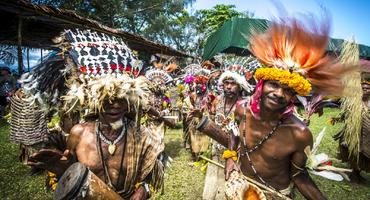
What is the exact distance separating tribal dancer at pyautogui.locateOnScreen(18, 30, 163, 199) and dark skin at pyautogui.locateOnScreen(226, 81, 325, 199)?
34.0 inches

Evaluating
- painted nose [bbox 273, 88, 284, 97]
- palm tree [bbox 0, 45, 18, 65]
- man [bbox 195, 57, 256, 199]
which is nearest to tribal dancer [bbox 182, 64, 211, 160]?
man [bbox 195, 57, 256, 199]

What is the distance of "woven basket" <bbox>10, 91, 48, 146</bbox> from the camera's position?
9.14 feet

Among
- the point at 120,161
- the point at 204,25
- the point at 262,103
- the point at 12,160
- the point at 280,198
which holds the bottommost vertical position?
the point at 12,160

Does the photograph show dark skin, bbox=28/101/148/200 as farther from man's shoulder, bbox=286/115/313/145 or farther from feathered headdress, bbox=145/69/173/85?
feathered headdress, bbox=145/69/173/85

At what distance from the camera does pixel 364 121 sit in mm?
5684

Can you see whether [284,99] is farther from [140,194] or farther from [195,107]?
[195,107]

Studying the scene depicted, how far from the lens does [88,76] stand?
238 cm

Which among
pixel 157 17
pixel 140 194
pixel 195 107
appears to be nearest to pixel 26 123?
pixel 140 194

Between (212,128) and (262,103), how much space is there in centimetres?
68

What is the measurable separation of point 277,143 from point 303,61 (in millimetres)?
820

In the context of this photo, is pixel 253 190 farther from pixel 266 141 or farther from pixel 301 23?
pixel 301 23

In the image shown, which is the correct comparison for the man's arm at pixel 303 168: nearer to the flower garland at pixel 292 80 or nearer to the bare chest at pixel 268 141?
the bare chest at pixel 268 141

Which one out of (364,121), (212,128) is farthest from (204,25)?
(212,128)

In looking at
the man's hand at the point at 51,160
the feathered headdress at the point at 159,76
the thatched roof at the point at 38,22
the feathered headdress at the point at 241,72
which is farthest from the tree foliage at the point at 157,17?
the man's hand at the point at 51,160
